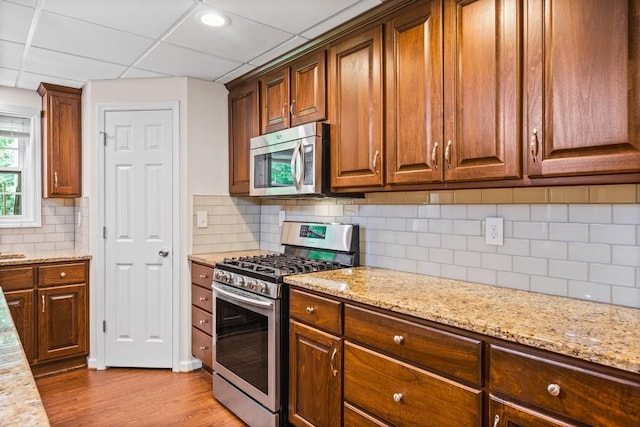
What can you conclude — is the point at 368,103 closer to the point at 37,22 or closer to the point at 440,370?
the point at 440,370

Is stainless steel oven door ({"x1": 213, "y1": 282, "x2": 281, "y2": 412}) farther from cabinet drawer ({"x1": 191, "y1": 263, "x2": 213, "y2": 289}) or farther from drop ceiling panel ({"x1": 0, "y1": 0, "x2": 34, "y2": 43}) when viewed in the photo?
→ drop ceiling panel ({"x1": 0, "y1": 0, "x2": 34, "y2": 43})

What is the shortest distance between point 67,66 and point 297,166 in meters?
1.82

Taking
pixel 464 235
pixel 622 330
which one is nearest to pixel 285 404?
pixel 464 235

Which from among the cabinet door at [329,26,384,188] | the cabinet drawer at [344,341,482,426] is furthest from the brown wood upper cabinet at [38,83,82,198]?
the cabinet drawer at [344,341,482,426]

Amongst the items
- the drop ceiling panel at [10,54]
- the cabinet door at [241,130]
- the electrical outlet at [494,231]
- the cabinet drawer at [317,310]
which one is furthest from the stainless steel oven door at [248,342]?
the drop ceiling panel at [10,54]

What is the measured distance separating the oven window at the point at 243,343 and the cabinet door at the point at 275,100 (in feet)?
3.98

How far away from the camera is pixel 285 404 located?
2.22 meters

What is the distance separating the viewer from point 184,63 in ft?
9.42

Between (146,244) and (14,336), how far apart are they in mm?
2152

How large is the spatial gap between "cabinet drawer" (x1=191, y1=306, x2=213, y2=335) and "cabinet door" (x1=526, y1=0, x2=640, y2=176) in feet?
7.53

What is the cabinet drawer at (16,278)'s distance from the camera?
2955 millimetres

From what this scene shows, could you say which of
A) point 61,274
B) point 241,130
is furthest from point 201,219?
point 61,274

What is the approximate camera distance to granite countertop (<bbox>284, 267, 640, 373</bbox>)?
45.2 inches

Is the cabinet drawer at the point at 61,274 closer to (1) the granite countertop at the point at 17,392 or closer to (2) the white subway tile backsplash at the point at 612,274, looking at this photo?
(1) the granite countertop at the point at 17,392
